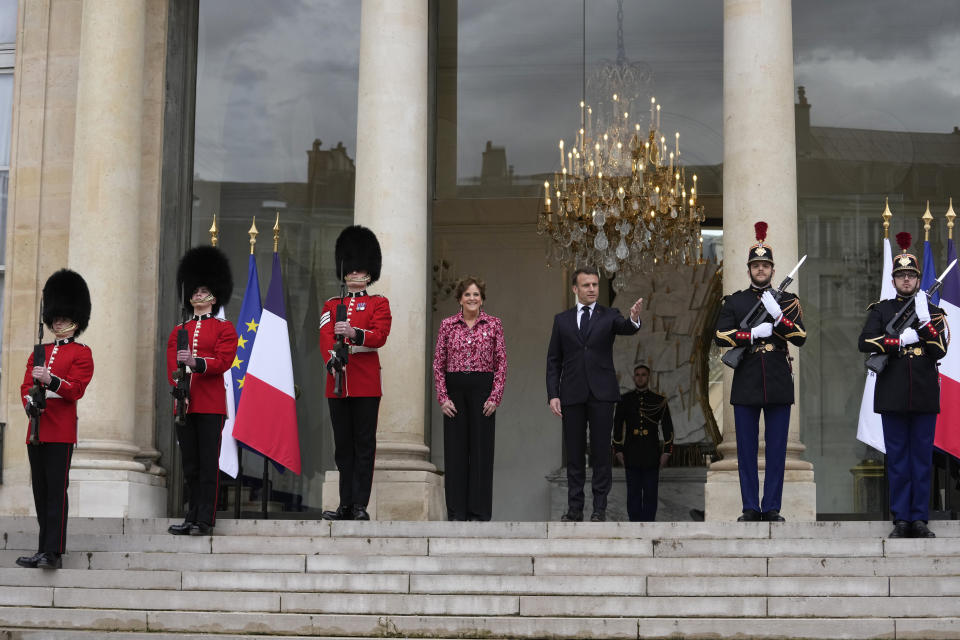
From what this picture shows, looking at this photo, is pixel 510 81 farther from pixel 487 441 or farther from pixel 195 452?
pixel 195 452

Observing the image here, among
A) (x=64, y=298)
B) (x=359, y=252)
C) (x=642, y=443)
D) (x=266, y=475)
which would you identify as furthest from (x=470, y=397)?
(x=642, y=443)

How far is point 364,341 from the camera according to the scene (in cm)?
1063

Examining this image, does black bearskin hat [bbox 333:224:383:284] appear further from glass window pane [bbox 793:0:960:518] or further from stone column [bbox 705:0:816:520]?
glass window pane [bbox 793:0:960:518]

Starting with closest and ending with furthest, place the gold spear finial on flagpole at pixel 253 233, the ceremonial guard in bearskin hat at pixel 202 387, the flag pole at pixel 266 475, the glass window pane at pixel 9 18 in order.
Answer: the ceremonial guard in bearskin hat at pixel 202 387 < the flag pole at pixel 266 475 < the gold spear finial on flagpole at pixel 253 233 < the glass window pane at pixel 9 18

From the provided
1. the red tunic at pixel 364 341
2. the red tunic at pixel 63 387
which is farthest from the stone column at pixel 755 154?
the red tunic at pixel 63 387

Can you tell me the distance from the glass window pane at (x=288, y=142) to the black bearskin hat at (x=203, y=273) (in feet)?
15.0

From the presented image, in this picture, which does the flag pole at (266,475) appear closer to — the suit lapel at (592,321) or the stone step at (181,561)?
the stone step at (181,561)

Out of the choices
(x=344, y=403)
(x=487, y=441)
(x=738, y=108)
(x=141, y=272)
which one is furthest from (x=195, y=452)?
(x=738, y=108)

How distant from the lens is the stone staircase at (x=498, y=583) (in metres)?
8.27

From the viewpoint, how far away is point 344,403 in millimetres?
10812

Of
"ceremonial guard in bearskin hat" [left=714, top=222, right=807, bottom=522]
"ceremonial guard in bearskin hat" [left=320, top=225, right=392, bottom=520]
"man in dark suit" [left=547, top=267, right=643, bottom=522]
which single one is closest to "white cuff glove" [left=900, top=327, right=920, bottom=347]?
"ceremonial guard in bearskin hat" [left=714, top=222, right=807, bottom=522]

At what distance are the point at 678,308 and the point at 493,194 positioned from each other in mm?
2767

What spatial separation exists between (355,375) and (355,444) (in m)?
0.52

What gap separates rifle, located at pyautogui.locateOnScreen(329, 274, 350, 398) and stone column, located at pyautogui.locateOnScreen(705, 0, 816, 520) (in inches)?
131
